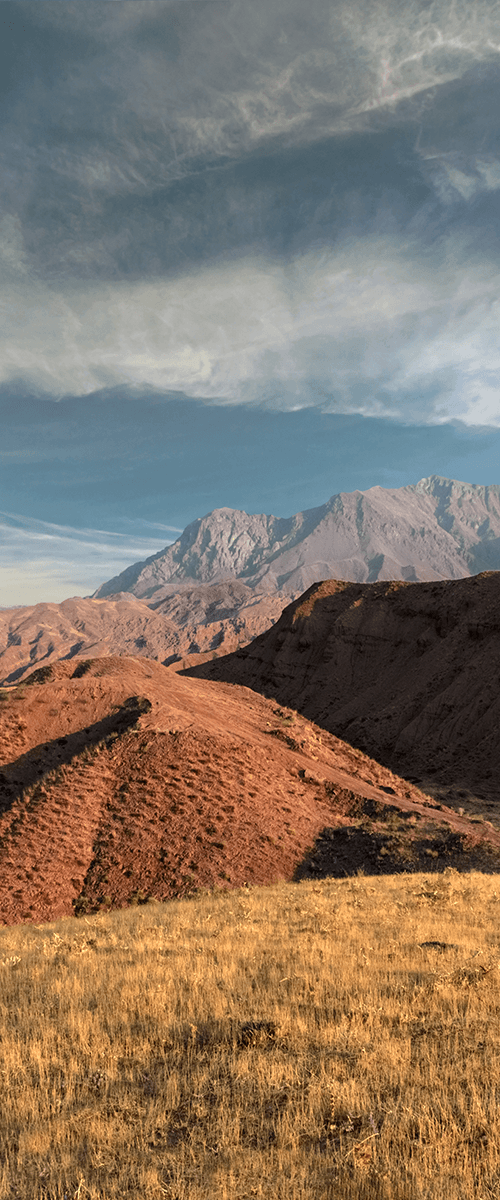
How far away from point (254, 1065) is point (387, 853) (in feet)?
57.8

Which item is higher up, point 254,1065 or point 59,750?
point 59,750

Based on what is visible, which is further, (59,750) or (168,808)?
(59,750)

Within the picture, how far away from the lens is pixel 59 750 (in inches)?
948

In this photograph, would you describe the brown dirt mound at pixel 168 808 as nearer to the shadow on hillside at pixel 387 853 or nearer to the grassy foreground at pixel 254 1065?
the shadow on hillside at pixel 387 853

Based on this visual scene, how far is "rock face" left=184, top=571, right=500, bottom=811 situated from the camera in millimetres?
48906

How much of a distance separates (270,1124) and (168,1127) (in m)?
0.99

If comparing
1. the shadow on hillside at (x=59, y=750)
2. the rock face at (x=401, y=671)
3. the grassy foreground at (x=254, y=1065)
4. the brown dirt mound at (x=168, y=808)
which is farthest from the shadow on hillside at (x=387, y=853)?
the rock face at (x=401, y=671)

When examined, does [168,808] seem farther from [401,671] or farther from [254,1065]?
[401,671]

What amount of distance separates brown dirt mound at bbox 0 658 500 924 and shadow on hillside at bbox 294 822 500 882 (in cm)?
6

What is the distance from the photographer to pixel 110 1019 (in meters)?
A: 8.29

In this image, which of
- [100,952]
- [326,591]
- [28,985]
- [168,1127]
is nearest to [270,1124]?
[168,1127]

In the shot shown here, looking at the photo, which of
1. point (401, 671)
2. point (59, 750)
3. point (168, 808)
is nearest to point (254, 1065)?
point (168, 808)

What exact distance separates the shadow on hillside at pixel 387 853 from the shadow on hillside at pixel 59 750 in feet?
30.7

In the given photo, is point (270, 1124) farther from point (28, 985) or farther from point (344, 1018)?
point (28, 985)
